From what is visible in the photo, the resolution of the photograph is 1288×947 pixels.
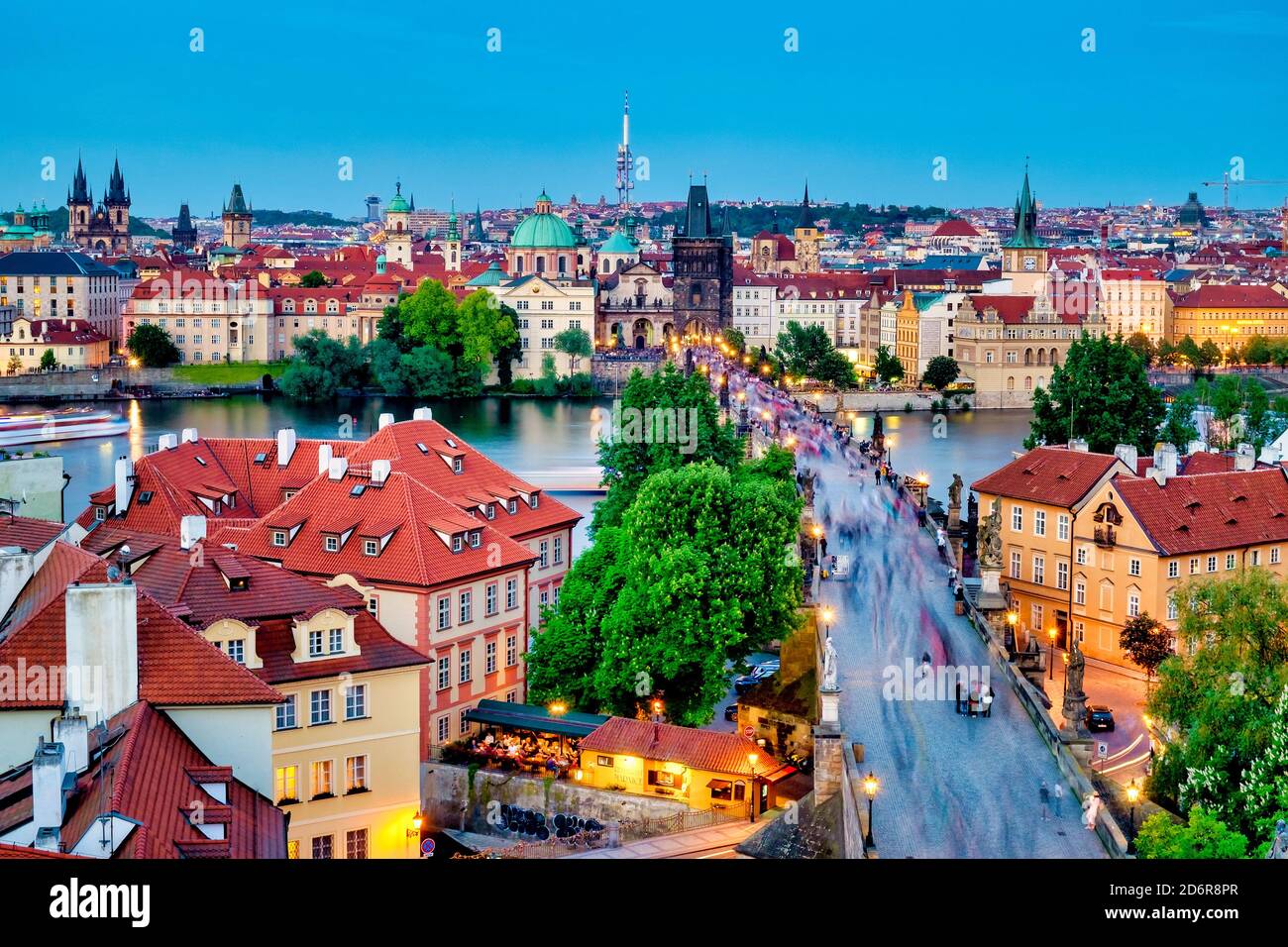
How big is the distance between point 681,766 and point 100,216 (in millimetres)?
86321

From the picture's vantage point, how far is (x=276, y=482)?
15.9 m

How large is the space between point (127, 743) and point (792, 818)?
4.06 m

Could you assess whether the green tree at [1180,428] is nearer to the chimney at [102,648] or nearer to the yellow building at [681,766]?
the yellow building at [681,766]

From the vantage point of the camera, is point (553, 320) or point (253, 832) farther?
point (553, 320)

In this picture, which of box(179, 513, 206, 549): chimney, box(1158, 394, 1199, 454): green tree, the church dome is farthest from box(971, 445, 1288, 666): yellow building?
the church dome

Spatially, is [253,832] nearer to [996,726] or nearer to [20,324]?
[996,726]

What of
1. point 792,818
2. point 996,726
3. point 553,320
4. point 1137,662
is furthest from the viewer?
point 553,320

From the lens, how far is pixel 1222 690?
402 inches

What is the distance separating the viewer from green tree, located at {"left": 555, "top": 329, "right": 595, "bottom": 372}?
54594 millimetres

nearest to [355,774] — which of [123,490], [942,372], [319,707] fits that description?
[319,707]

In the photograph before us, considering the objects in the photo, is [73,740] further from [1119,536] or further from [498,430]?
[498,430]

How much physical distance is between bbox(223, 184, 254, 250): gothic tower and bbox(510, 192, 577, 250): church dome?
107 feet

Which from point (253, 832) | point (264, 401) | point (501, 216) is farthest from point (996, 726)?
point (501, 216)
